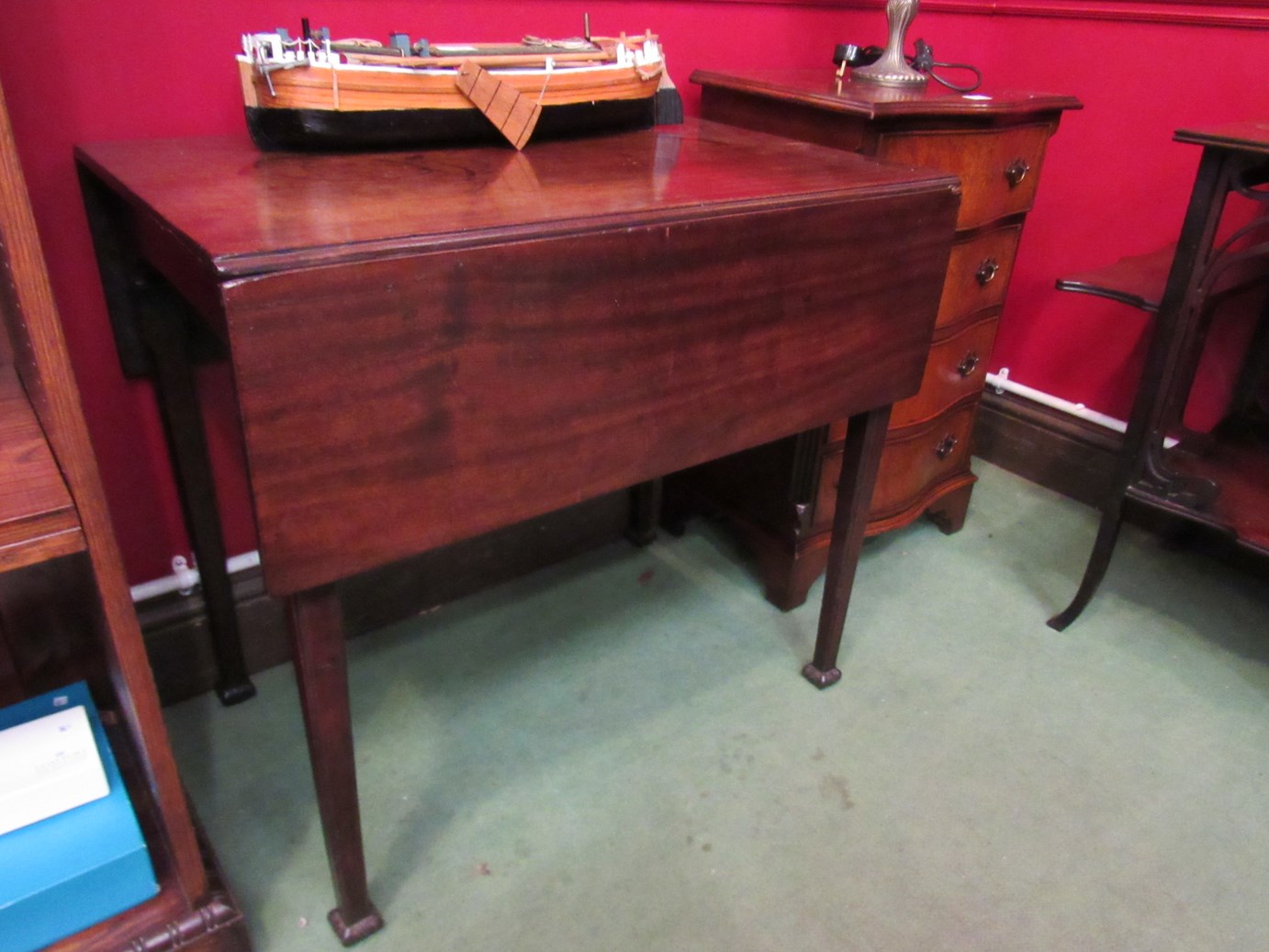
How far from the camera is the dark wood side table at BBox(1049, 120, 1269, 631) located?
125 centimetres

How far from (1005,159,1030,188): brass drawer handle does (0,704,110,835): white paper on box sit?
A: 1.49 meters

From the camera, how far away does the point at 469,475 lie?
0.82 metres

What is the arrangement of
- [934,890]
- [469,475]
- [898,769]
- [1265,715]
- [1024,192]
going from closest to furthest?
[469,475], [934,890], [898,769], [1265,715], [1024,192]

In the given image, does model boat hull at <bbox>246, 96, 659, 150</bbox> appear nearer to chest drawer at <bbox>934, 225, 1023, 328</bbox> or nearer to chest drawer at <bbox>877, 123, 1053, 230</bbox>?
chest drawer at <bbox>877, 123, 1053, 230</bbox>

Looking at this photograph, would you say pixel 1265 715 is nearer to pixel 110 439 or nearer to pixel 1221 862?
pixel 1221 862

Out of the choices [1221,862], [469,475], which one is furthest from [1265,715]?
[469,475]

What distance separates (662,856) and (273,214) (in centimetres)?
87

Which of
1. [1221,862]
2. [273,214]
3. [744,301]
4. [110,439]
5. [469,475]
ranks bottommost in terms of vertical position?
[1221,862]

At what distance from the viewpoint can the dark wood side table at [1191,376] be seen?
1.25m

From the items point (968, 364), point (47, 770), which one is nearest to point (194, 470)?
point (47, 770)

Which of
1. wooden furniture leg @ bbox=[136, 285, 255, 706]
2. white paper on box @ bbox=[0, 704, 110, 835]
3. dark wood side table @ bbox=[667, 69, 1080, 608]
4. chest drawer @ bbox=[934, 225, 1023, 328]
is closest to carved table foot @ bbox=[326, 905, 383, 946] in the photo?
white paper on box @ bbox=[0, 704, 110, 835]

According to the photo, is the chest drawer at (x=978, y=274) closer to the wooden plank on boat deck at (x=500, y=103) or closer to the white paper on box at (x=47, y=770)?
the wooden plank on boat deck at (x=500, y=103)

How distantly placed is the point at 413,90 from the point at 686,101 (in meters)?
0.71

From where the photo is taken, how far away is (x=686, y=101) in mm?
1578
